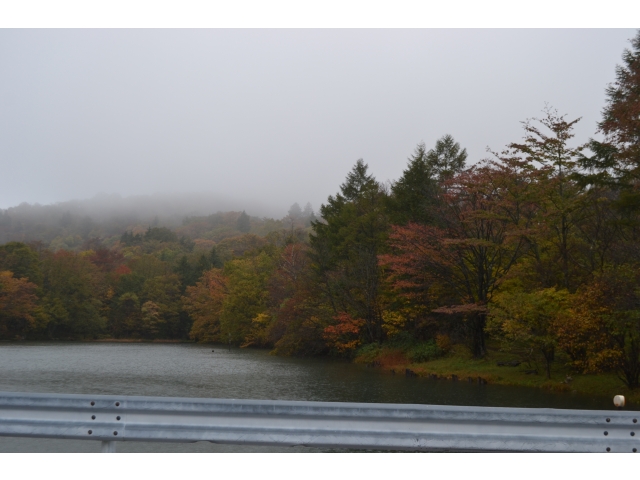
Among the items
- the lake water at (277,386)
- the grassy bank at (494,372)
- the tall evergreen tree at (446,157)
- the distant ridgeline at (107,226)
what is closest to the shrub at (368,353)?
the grassy bank at (494,372)

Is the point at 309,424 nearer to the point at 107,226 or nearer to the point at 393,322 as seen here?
the point at 393,322

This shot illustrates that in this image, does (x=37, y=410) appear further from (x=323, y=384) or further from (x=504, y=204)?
(x=504, y=204)

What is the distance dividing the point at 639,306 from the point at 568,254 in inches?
252

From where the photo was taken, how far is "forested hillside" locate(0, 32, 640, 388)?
17.6m

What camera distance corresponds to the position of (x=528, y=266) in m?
22.9

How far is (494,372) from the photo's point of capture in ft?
74.5

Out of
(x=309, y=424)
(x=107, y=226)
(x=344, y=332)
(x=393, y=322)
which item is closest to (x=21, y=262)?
(x=344, y=332)

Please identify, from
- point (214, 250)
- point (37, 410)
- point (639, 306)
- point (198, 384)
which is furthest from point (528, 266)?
point (214, 250)

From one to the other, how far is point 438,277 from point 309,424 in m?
25.5

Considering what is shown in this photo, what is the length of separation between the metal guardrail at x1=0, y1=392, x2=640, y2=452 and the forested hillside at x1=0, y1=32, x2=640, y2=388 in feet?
40.0

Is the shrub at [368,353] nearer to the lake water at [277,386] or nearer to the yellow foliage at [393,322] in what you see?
the yellow foliage at [393,322]

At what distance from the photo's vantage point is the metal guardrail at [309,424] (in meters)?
4.09

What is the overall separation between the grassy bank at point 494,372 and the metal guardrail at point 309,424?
535 inches

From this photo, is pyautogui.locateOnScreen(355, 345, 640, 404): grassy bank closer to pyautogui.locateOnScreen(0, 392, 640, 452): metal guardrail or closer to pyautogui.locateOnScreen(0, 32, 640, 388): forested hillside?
pyautogui.locateOnScreen(0, 32, 640, 388): forested hillside
